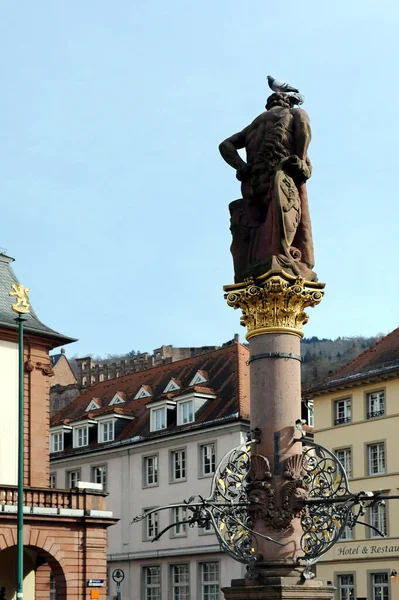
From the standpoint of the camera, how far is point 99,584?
37.7 meters

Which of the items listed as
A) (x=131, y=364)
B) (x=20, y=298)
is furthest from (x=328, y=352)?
(x=20, y=298)

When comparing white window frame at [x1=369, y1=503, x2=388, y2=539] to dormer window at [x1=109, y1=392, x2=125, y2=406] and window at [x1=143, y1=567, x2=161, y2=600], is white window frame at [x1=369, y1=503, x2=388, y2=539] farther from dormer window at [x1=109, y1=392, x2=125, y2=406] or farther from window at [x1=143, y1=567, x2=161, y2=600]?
dormer window at [x1=109, y1=392, x2=125, y2=406]

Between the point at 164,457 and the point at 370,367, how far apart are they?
11284mm

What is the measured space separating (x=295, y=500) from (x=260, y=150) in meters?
4.10

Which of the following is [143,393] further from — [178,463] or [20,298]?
[20,298]

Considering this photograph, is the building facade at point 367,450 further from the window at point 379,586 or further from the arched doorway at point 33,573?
the arched doorway at point 33,573

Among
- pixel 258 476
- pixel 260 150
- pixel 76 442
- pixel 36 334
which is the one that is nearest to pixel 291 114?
pixel 260 150

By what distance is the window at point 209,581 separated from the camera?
5378cm

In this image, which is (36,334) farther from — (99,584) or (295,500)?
(295,500)

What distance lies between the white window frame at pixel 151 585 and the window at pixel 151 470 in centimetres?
419

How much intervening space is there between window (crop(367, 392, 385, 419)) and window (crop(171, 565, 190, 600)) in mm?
11502

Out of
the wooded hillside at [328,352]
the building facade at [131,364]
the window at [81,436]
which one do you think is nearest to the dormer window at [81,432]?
the window at [81,436]

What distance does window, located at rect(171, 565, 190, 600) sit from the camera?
55656mm

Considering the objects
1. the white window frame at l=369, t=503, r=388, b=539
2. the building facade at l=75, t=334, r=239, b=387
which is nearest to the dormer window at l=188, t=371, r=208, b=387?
the white window frame at l=369, t=503, r=388, b=539
